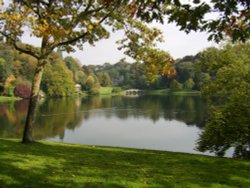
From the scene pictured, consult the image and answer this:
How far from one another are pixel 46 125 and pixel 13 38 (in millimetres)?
28038

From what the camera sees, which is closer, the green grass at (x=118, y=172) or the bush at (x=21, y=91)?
the green grass at (x=118, y=172)

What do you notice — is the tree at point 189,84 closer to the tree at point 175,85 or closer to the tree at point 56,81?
the tree at point 175,85

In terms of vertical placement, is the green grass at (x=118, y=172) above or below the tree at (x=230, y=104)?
below

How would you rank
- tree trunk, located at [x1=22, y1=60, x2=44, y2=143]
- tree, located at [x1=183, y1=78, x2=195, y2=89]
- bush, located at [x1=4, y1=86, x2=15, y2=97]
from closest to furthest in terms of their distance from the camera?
tree trunk, located at [x1=22, y1=60, x2=44, y2=143], bush, located at [x1=4, y1=86, x2=15, y2=97], tree, located at [x1=183, y1=78, x2=195, y2=89]

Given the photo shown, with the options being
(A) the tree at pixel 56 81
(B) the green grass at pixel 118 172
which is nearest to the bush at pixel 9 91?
(A) the tree at pixel 56 81

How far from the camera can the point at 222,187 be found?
353 inches

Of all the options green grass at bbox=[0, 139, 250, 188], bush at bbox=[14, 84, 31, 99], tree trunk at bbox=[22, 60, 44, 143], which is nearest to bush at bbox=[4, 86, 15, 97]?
bush at bbox=[14, 84, 31, 99]

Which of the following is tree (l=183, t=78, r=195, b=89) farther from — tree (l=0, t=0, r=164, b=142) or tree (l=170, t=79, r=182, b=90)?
tree (l=0, t=0, r=164, b=142)

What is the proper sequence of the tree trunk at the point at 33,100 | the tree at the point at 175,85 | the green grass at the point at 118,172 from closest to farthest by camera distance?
the green grass at the point at 118,172
the tree trunk at the point at 33,100
the tree at the point at 175,85

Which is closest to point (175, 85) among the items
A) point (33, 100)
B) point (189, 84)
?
point (189, 84)

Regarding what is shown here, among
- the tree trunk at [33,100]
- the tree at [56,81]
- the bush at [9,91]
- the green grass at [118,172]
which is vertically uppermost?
the tree at [56,81]

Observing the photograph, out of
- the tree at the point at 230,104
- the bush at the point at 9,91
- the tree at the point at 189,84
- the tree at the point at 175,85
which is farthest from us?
the tree at the point at 175,85

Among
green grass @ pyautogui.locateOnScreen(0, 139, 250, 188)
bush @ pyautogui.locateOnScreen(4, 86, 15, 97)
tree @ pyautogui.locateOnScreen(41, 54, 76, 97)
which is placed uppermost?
tree @ pyautogui.locateOnScreen(41, 54, 76, 97)

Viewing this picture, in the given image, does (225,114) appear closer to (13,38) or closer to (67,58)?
(13,38)
